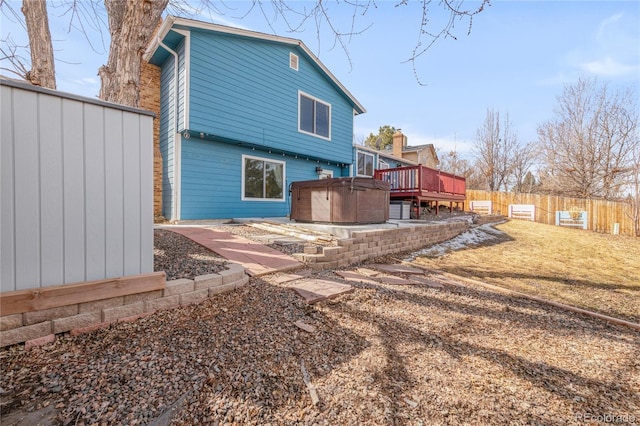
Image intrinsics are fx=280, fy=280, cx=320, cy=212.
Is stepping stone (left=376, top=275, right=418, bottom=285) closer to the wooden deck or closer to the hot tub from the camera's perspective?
the hot tub

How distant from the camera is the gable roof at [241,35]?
6695 millimetres

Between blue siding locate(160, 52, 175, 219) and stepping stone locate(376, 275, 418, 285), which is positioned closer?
stepping stone locate(376, 275, 418, 285)

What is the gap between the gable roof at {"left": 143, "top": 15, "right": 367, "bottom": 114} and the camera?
6695mm

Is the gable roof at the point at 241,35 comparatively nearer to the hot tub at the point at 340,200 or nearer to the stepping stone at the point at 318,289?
the hot tub at the point at 340,200

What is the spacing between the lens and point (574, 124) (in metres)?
16.5

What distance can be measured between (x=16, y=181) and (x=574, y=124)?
2298 cm

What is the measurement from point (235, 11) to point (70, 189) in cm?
355

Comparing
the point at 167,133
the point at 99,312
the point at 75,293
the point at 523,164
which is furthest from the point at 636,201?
the point at 167,133

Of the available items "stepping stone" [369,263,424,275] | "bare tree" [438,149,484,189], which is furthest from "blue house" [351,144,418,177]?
"bare tree" [438,149,484,189]

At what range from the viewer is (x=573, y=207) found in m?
14.1

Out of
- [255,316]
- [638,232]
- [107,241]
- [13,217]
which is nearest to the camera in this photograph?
[13,217]

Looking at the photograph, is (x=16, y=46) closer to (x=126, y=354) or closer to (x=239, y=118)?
(x=239, y=118)

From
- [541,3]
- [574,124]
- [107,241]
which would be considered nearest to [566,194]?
[574,124]

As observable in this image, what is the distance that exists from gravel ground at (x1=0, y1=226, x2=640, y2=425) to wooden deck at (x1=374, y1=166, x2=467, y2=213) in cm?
721
